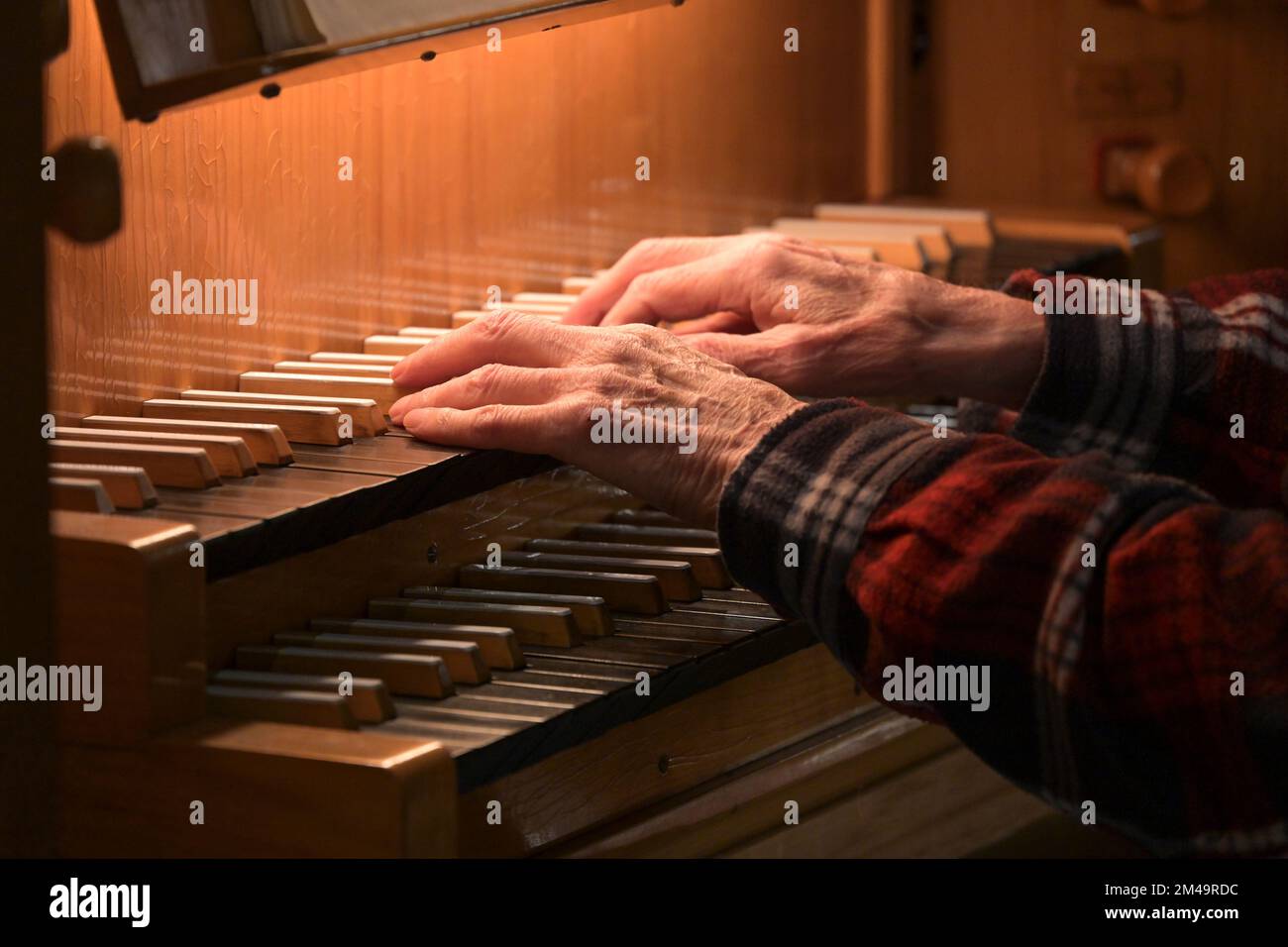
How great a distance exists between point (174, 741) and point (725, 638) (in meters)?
0.43

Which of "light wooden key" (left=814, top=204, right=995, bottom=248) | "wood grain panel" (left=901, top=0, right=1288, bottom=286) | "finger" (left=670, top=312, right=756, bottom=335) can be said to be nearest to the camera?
"finger" (left=670, top=312, right=756, bottom=335)

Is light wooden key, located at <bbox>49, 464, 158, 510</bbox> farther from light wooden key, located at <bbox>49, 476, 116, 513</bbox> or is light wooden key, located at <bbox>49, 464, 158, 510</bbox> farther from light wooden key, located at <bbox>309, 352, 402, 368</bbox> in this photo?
light wooden key, located at <bbox>309, 352, 402, 368</bbox>

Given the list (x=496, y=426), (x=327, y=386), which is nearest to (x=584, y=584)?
(x=496, y=426)

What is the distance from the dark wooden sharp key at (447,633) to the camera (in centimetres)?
118

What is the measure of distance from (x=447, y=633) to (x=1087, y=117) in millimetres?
1875

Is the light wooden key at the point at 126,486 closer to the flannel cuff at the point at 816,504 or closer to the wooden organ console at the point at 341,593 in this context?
the wooden organ console at the point at 341,593

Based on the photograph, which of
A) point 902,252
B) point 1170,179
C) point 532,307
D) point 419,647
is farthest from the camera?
point 1170,179

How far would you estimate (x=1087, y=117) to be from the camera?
2.74m

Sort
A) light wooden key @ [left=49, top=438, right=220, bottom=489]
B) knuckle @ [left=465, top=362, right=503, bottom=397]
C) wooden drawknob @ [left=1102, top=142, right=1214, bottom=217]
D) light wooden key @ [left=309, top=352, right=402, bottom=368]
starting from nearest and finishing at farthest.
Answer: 1. light wooden key @ [left=49, top=438, right=220, bottom=489]
2. knuckle @ [left=465, top=362, right=503, bottom=397]
3. light wooden key @ [left=309, top=352, right=402, bottom=368]
4. wooden drawknob @ [left=1102, top=142, right=1214, bottom=217]

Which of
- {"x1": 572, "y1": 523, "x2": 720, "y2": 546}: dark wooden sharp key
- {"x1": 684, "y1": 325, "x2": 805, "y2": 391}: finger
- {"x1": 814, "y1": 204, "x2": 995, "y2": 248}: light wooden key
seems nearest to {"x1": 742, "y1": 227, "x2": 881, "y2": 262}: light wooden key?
{"x1": 814, "y1": 204, "x2": 995, "y2": 248}: light wooden key

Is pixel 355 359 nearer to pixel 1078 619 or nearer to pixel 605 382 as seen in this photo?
pixel 605 382

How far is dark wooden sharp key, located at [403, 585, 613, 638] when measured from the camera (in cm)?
127

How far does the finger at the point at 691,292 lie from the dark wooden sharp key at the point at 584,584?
0.31 m

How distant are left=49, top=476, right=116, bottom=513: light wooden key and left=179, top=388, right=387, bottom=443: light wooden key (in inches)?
8.9
